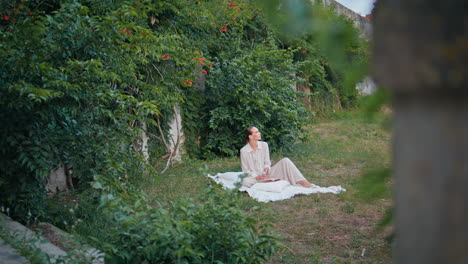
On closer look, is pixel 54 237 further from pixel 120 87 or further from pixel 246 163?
pixel 246 163

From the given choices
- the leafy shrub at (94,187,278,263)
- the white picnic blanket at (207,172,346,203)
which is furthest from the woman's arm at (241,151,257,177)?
the leafy shrub at (94,187,278,263)

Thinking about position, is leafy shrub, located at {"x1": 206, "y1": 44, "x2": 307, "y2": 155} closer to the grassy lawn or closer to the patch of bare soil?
the grassy lawn

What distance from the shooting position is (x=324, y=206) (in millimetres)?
6262

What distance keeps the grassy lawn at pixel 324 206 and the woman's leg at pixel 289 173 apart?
478 mm

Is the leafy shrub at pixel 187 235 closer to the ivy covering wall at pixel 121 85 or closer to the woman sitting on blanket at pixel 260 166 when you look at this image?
the ivy covering wall at pixel 121 85

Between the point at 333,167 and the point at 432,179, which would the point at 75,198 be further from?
the point at 432,179

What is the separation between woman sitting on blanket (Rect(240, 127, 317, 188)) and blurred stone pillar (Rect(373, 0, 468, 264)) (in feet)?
22.2

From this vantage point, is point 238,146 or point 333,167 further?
point 238,146

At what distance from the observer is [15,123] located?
168 inches

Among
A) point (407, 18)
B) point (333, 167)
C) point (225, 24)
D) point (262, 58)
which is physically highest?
point (225, 24)

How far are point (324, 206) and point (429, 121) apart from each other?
5.76 metres

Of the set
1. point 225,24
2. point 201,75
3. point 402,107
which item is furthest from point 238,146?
point 402,107

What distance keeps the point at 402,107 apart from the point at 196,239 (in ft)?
7.78

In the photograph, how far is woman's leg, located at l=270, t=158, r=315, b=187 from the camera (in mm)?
7483
